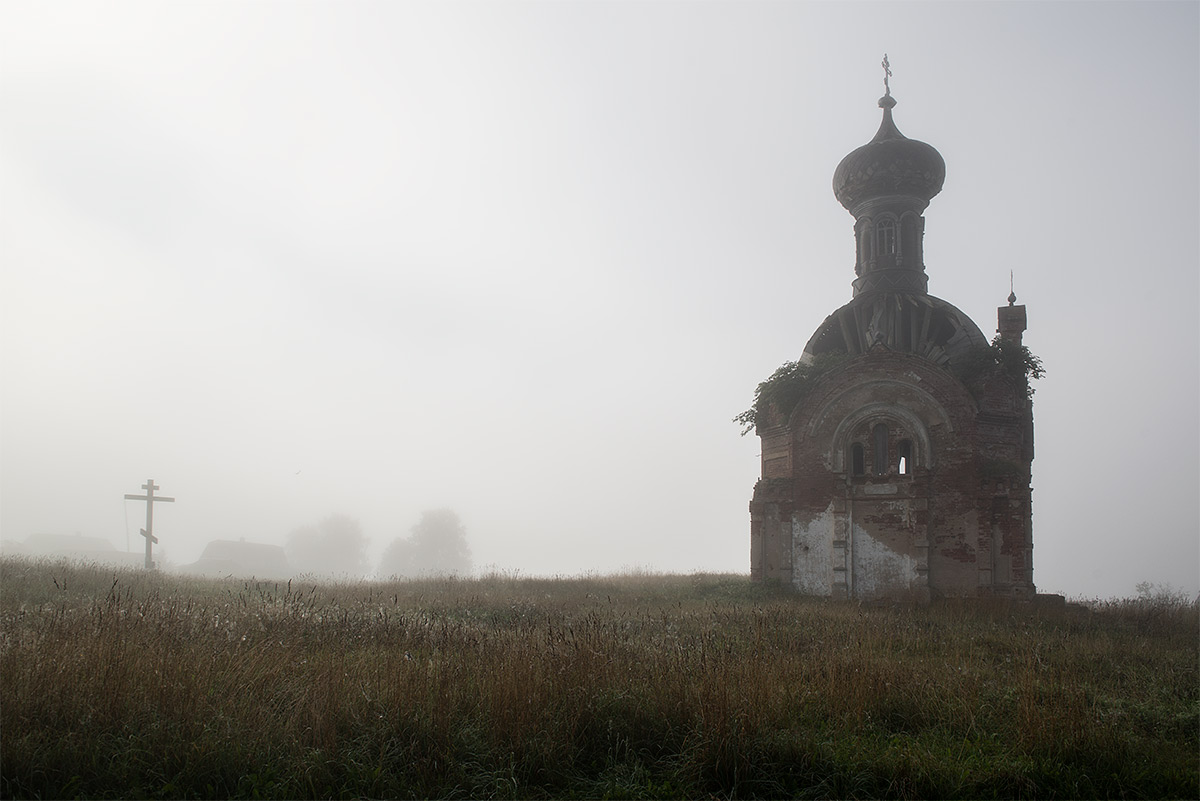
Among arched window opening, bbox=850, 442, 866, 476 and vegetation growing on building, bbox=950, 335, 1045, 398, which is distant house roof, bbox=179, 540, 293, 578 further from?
vegetation growing on building, bbox=950, 335, 1045, 398

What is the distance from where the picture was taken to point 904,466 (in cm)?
2005

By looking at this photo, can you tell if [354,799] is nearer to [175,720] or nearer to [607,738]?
[175,720]

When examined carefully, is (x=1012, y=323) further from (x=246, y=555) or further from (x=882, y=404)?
(x=246, y=555)

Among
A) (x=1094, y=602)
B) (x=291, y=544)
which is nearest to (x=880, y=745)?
(x=1094, y=602)

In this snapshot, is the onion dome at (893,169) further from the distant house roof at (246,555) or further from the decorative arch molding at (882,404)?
the distant house roof at (246,555)

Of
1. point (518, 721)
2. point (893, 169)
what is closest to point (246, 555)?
point (893, 169)

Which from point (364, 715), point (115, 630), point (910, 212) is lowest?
point (364, 715)

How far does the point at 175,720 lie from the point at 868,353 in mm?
17762

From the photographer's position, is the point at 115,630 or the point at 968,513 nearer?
the point at 115,630

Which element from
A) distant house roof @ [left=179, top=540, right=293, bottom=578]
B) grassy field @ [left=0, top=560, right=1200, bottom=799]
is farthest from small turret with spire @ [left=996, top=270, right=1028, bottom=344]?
distant house roof @ [left=179, top=540, right=293, bottom=578]

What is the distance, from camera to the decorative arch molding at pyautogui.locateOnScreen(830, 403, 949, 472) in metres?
18.6

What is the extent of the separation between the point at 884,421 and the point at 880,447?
71 cm

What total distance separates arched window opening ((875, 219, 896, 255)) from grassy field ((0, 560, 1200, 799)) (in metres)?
18.6

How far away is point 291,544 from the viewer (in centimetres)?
6788
